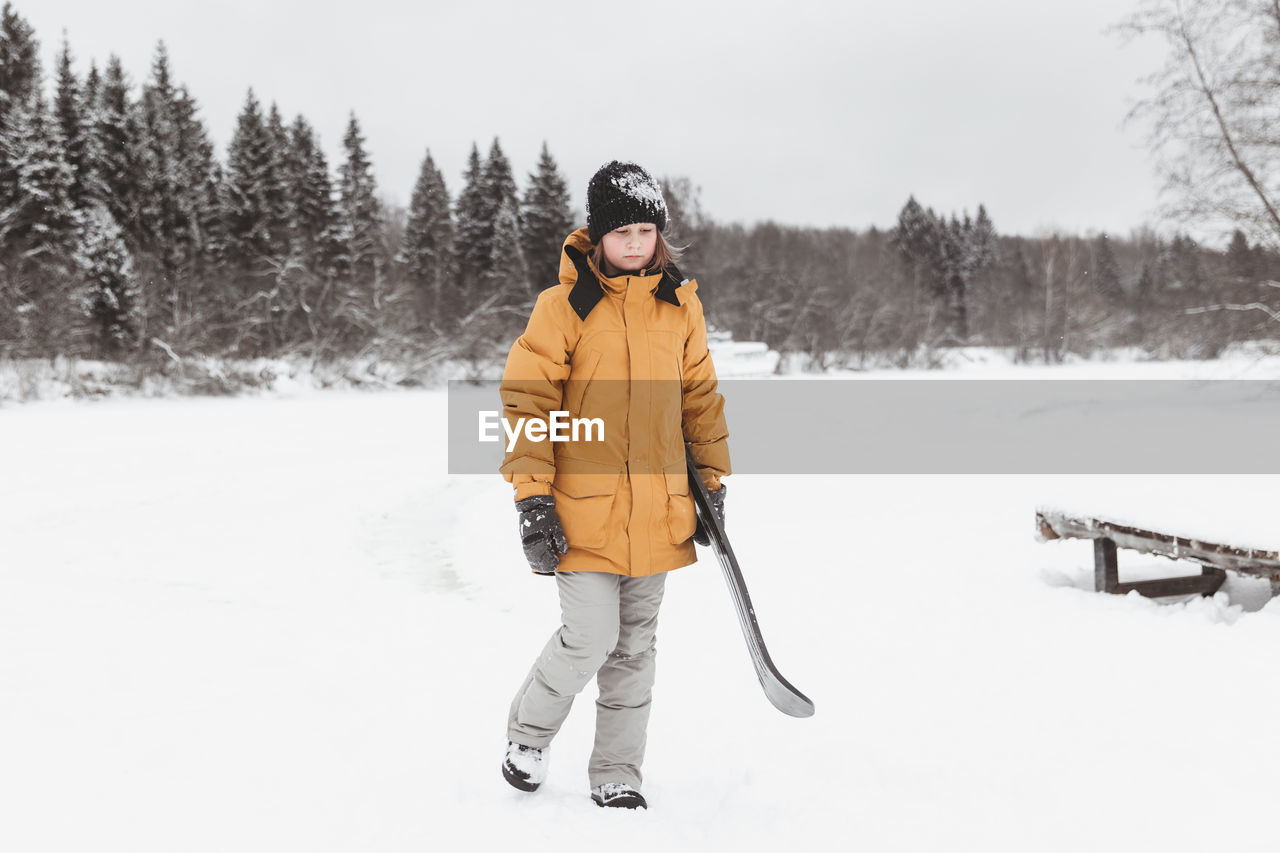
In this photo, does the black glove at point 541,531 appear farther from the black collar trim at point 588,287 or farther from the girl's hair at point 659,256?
the girl's hair at point 659,256

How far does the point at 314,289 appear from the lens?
30.3m

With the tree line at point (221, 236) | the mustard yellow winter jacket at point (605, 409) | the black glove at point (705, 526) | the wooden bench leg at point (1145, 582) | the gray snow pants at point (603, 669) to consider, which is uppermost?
the tree line at point (221, 236)

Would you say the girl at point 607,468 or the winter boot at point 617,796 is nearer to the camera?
the girl at point 607,468

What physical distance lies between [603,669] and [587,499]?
592mm

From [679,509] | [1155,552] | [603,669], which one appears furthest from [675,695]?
[1155,552]

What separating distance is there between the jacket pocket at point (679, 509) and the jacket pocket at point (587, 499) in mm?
178

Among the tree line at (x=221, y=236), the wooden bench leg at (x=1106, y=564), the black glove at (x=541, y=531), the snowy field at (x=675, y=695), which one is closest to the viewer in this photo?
the black glove at (x=541, y=531)

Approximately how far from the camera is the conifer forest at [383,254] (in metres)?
15.6

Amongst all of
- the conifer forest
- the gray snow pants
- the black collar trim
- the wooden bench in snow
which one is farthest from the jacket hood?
the conifer forest

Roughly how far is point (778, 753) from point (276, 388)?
85.7ft

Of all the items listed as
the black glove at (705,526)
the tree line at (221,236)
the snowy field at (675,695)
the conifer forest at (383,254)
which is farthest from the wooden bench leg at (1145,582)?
the tree line at (221,236)

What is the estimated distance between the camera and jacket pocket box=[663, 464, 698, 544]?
2.35 meters

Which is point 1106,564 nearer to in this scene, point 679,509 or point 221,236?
point 679,509

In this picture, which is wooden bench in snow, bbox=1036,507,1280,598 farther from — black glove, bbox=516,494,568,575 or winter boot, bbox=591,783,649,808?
black glove, bbox=516,494,568,575
